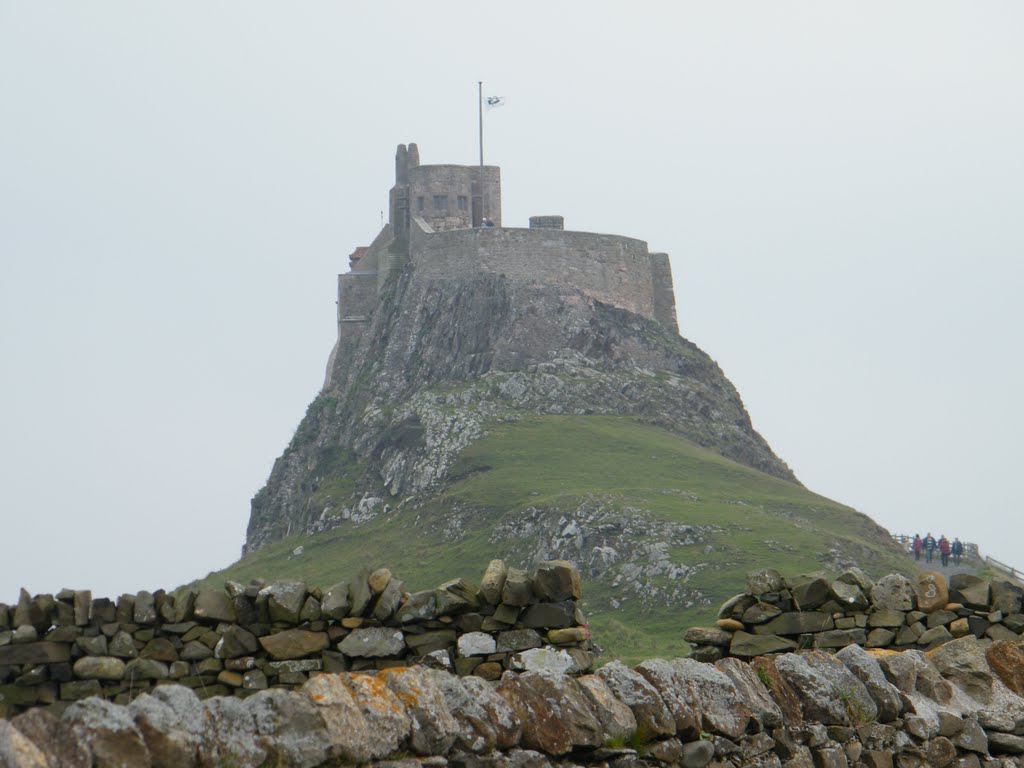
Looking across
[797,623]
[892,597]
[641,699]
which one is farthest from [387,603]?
[641,699]

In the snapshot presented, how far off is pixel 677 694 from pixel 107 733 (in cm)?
382

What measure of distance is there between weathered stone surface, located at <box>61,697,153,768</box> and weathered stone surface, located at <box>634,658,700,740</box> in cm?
348

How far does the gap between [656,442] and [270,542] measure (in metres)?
24.2

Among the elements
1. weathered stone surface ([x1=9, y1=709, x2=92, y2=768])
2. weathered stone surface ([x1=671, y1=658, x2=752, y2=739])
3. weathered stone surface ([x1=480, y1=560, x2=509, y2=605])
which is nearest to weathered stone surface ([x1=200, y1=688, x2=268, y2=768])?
weathered stone surface ([x1=9, y1=709, x2=92, y2=768])

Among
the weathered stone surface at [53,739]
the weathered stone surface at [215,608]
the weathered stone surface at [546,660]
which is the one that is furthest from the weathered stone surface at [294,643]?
the weathered stone surface at [53,739]

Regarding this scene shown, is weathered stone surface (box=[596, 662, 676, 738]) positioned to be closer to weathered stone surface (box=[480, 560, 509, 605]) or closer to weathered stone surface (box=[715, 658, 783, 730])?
weathered stone surface (box=[715, 658, 783, 730])

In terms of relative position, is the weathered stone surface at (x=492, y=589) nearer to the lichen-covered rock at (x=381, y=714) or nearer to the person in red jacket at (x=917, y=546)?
the lichen-covered rock at (x=381, y=714)

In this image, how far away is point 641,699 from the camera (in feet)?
32.6

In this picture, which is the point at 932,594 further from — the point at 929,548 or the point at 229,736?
the point at 929,548

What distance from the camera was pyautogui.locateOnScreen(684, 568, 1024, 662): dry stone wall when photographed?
16344 mm

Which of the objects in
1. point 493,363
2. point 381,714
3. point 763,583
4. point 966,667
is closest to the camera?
point 381,714

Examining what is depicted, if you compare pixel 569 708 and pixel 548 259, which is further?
pixel 548 259

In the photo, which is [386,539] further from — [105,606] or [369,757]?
[369,757]

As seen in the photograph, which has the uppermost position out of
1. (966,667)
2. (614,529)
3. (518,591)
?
(614,529)
